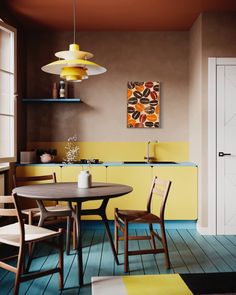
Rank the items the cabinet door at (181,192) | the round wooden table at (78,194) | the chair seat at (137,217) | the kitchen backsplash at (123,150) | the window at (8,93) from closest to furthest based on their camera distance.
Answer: the round wooden table at (78,194) < the chair seat at (137,217) < the window at (8,93) < the cabinet door at (181,192) < the kitchen backsplash at (123,150)

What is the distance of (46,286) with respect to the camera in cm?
337

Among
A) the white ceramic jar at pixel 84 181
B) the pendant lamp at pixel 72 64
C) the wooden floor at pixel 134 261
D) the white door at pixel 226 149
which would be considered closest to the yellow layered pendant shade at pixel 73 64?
the pendant lamp at pixel 72 64

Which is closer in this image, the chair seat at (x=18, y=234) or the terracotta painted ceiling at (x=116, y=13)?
the chair seat at (x=18, y=234)

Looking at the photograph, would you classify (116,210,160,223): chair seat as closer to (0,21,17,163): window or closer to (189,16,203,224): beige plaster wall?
(189,16,203,224): beige plaster wall

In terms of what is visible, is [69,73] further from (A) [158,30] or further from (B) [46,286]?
(A) [158,30]

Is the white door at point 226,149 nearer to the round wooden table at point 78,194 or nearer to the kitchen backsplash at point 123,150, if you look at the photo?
the kitchen backsplash at point 123,150

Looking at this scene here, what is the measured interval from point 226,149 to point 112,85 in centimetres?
211

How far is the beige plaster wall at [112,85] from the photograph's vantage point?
6227mm

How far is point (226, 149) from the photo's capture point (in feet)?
17.3

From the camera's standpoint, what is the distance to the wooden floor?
11.2 ft

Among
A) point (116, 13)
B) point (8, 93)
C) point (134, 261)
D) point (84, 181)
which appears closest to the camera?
point (84, 181)

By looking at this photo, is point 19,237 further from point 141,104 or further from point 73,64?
point 141,104

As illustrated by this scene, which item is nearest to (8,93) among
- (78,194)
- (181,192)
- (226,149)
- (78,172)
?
(78,172)

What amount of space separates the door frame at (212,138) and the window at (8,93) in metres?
2.63
